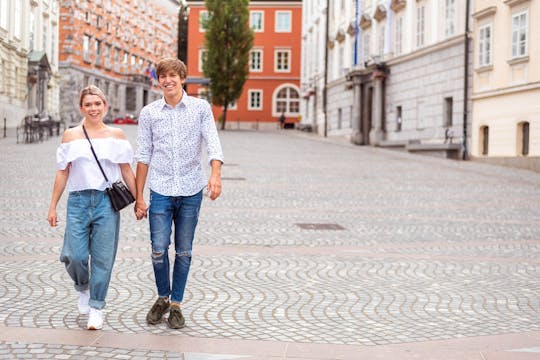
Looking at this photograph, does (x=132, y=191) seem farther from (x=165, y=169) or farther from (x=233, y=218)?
(x=233, y=218)

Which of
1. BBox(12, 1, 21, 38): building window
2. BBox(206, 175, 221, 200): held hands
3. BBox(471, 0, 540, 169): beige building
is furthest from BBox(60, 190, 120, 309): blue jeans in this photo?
BBox(12, 1, 21, 38): building window

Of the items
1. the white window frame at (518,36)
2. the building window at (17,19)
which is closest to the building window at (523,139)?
the white window frame at (518,36)

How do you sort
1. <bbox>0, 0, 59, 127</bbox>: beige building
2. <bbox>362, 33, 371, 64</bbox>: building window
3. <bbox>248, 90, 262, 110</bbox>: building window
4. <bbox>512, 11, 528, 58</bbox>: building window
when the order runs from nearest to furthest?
1. <bbox>512, 11, 528, 58</bbox>: building window
2. <bbox>362, 33, 371, 64</bbox>: building window
3. <bbox>0, 0, 59, 127</bbox>: beige building
4. <bbox>248, 90, 262, 110</bbox>: building window

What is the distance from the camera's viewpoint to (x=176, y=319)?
554 centimetres

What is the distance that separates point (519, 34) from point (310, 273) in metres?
19.8

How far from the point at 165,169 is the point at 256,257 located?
331cm

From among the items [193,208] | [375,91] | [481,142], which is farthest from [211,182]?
[375,91]

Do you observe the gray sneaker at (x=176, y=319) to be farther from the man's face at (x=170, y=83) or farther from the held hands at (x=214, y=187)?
the man's face at (x=170, y=83)

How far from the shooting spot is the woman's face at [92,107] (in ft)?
17.7

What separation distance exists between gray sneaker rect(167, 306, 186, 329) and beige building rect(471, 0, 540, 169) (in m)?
20.1

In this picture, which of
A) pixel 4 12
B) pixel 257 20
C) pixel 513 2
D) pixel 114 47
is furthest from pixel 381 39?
→ pixel 114 47

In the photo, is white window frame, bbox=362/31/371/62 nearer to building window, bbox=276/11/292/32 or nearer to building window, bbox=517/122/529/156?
building window, bbox=517/122/529/156

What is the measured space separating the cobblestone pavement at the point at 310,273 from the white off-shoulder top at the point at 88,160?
39.7 inches

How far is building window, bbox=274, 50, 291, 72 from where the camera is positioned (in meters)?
73.4
